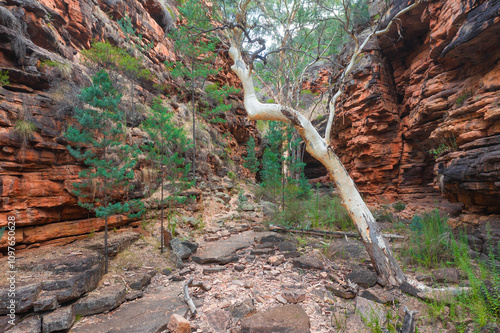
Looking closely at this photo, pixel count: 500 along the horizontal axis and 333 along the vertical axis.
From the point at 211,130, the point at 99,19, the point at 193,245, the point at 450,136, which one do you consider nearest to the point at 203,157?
the point at 211,130

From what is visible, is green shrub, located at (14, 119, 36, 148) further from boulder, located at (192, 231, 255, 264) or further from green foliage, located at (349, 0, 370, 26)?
green foliage, located at (349, 0, 370, 26)

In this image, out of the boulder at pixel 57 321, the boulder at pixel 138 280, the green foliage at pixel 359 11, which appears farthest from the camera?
the green foliage at pixel 359 11

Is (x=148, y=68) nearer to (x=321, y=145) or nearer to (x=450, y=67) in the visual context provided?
(x=321, y=145)

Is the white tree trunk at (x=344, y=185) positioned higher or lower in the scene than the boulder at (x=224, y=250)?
higher

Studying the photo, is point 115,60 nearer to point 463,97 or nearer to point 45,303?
point 45,303

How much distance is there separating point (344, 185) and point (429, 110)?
7476 mm

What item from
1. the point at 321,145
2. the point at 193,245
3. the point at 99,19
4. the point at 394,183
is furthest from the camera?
the point at 394,183

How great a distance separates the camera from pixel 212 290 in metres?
4.29

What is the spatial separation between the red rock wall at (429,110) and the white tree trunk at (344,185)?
3925 mm

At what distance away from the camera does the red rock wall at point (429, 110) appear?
5.98 metres

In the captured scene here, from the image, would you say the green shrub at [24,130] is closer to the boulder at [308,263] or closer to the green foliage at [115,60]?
the green foliage at [115,60]

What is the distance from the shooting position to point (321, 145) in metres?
4.77

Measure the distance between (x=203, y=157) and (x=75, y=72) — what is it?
7015 millimetres

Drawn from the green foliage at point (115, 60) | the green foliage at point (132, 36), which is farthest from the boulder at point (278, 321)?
the green foliage at point (132, 36)
